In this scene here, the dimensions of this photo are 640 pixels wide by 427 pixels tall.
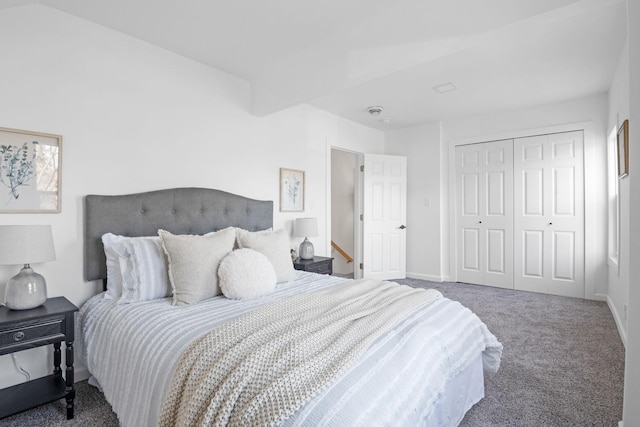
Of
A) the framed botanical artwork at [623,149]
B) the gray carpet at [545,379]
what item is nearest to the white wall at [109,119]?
the gray carpet at [545,379]

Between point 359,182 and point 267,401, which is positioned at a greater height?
point 359,182

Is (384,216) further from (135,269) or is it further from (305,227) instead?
(135,269)

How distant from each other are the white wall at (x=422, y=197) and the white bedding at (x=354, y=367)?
325 cm

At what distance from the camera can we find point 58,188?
2.23 m

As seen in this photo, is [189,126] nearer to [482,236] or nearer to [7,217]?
[7,217]

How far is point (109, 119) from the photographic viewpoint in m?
2.48

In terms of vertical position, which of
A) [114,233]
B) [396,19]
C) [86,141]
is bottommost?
[114,233]

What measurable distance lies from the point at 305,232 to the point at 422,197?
7.96 ft

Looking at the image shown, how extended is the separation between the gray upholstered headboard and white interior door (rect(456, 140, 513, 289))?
10.3ft

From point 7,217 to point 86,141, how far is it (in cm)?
67

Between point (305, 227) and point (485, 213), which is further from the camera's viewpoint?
point (485, 213)

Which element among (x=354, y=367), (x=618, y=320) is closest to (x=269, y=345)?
(x=354, y=367)

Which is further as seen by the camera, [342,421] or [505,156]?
[505,156]

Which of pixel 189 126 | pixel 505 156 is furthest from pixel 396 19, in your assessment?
pixel 505 156
